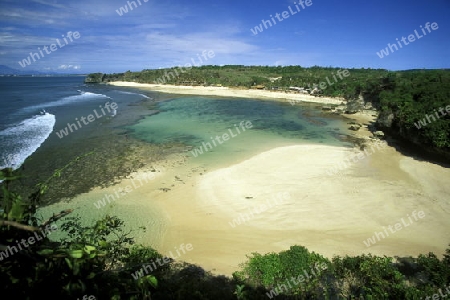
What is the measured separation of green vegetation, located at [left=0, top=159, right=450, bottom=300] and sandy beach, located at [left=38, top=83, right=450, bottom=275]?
1955 mm

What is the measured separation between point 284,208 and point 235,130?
20.7m

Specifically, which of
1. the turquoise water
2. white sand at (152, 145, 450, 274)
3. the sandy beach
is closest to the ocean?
the turquoise water

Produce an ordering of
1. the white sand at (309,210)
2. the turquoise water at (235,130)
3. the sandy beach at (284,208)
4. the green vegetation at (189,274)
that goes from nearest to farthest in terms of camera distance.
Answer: the green vegetation at (189,274)
the white sand at (309,210)
the sandy beach at (284,208)
the turquoise water at (235,130)

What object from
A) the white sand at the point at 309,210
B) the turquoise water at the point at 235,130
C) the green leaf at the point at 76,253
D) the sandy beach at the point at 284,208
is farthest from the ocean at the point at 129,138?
the green leaf at the point at 76,253

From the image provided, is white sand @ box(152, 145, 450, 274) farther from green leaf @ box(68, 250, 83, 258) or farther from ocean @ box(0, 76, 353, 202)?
green leaf @ box(68, 250, 83, 258)

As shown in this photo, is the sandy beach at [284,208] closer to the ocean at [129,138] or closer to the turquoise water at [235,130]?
the ocean at [129,138]

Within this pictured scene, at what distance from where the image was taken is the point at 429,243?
491 inches

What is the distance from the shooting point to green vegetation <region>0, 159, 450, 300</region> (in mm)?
2178

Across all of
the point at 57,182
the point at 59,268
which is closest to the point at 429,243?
the point at 59,268

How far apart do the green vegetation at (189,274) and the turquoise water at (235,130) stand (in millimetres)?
13264

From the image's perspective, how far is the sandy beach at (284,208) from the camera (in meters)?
12.3

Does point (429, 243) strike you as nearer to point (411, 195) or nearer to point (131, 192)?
point (411, 195)

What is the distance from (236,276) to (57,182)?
16053 mm

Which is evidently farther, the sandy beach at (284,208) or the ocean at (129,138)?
the ocean at (129,138)
